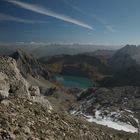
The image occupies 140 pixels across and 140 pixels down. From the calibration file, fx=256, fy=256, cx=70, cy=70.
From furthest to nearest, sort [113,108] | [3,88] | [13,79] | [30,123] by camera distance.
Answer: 1. [113,108]
2. [13,79]
3. [3,88]
4. [30,123]

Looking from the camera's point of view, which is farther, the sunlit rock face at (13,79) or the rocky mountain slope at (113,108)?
the rocky mountain slope at (113,108)

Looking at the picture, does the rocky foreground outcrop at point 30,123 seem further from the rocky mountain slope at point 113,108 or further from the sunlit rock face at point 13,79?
the rocky mountain slope at point 113,108

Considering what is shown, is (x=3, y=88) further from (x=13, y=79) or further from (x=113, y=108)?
(x=113, y=108)

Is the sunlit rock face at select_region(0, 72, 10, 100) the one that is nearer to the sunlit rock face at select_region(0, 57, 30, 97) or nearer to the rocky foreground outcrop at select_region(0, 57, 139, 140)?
the rocky foreground outcrop at select_region(0, 57, 139, 140)

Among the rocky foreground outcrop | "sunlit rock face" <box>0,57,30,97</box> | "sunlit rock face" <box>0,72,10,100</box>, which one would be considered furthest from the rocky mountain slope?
"sunlit rock face" <box>0,72,10,100</box>

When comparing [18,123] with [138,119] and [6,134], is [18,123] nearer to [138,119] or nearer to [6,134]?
[6,134]

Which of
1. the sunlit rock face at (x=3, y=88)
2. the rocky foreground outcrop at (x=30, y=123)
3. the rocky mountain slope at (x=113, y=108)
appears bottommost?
the rocky mountain slope at (x=113, y=108)

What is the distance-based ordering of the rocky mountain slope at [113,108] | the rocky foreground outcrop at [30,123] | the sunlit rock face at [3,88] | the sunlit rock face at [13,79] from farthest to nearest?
the rocky mountain slope at [113,108], the sunlit rock face at [13,79], the sunlit rock face at [3,88], the rocky foreground outcrop at [30,123]

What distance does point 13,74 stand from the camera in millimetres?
23672

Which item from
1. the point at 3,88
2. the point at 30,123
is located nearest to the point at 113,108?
the point at 3,88

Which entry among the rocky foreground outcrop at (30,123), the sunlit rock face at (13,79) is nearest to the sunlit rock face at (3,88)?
the rocky foreground outcrop at (30,123)

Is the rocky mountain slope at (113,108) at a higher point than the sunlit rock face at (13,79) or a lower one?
lower

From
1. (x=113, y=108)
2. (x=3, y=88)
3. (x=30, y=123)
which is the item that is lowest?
(x=113, y=108)

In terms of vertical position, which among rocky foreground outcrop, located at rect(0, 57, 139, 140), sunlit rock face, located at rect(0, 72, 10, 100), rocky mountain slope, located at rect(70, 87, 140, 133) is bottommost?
rocky mountain slope, located at rect(70, 87, 140, 133)
